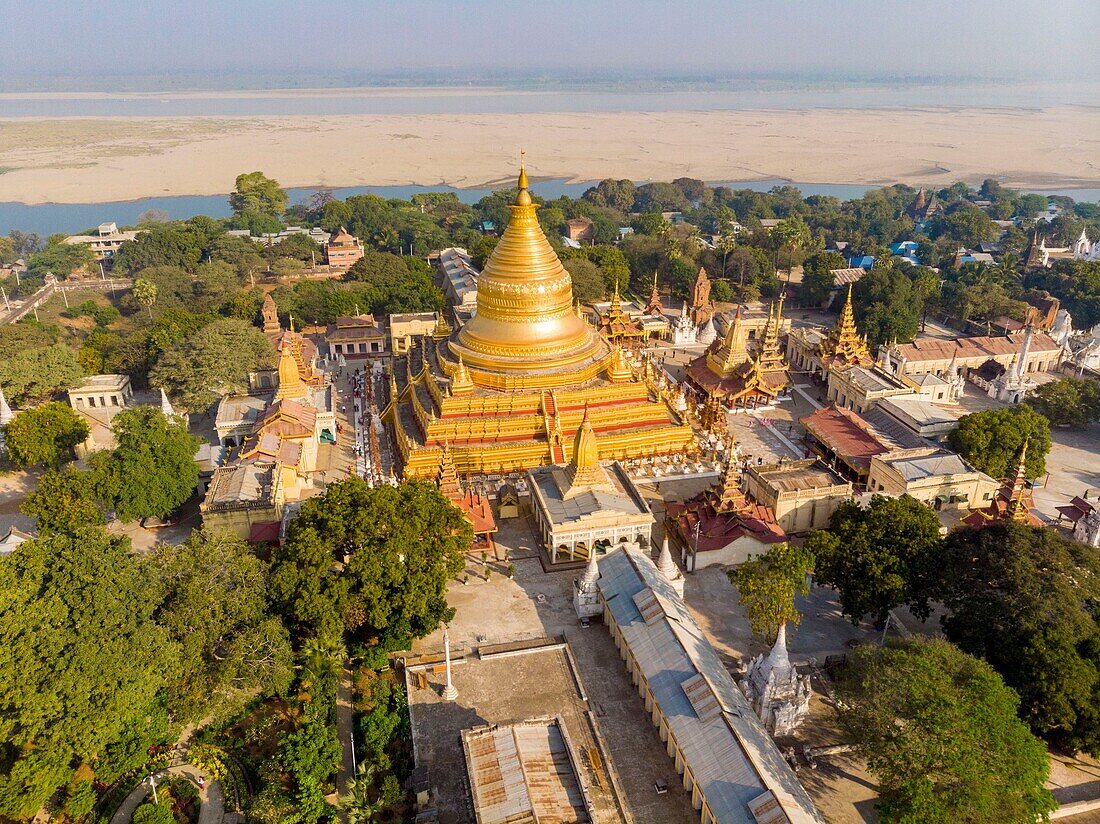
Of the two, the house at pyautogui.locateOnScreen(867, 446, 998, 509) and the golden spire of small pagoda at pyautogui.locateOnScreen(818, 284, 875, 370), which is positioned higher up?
the golden spire of small pagoda at pyautogui.locateOnScreen(818, 284, 875, 370)

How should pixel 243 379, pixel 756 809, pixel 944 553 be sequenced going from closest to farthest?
pixel 756 809 < pixel 944 553 < pixel 243 379

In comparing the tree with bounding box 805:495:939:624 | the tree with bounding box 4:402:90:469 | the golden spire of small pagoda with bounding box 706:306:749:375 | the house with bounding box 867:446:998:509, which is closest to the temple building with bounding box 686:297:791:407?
the golden spire of small pagoda with bounding box 706:306:749:375

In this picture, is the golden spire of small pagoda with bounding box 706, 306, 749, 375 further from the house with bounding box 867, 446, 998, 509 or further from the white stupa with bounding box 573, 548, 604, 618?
the white stupa with bounding box 573, 548, 604, 618

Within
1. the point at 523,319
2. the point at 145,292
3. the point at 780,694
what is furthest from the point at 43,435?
the point at 780,694

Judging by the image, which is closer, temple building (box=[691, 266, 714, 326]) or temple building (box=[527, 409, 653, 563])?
temple building (box=[527, 409, 653, 563])

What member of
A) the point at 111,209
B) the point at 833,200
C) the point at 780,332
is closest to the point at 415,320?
the point at 780,332

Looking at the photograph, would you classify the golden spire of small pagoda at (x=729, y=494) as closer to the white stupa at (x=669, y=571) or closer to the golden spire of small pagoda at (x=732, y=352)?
the white stupa at (x=669, y=571)

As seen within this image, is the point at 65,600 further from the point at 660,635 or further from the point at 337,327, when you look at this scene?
the point at 337,327
